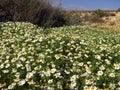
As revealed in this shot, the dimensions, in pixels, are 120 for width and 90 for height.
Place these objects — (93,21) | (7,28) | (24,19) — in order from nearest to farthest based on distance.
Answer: (7,28)
(24,19)
(93,21)

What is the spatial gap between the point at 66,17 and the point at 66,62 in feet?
43.7

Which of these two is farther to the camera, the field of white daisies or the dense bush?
the dense bush

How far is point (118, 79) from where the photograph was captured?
5.38 m

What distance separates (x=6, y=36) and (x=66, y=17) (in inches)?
373

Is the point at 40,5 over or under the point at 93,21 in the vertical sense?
over

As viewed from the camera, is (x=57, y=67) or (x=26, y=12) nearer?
(x=57, y=67)

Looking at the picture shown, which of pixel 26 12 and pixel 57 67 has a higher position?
pixel 26 12

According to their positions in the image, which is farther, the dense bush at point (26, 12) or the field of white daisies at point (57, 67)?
the dense bush at point (26, 12)

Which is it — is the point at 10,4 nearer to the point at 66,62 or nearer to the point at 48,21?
the point at 48,21

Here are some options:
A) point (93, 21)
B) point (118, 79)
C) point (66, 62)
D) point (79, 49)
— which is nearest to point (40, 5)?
point (79, 49)

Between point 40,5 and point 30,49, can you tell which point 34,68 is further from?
point 40,5

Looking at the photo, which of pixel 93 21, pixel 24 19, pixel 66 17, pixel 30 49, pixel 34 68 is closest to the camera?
pixel 34 68

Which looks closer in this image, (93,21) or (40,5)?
(40,5)

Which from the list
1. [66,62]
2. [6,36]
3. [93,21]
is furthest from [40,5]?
[93,21]
